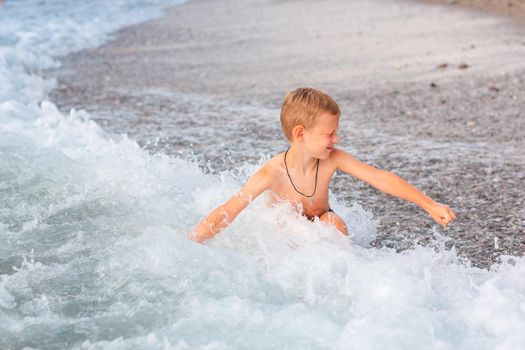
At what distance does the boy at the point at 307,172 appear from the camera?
12.4 ft

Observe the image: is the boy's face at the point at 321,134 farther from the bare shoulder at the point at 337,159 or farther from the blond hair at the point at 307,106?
the bare shoulder at the point at 337,159

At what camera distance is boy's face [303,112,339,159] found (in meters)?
3.76

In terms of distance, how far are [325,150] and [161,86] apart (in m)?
5.65

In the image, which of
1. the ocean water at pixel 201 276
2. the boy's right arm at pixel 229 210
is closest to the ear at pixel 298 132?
the boy's right arm at pixel 229 210

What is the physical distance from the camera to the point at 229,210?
13.1 feet

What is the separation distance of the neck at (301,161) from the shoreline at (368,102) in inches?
24.5

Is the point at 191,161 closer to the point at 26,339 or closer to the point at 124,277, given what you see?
the point at 124,277

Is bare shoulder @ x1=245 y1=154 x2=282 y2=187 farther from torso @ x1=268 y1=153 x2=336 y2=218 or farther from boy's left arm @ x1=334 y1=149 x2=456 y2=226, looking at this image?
boy's left arm @ x1=334 y1=149 x2=456 y2=226

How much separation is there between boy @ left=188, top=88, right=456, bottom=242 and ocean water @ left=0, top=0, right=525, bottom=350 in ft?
0.32

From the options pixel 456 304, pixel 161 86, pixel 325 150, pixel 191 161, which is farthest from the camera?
pixel 161 86

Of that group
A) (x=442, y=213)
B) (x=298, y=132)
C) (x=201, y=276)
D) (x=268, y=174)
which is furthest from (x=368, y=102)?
(x=201, y=276)

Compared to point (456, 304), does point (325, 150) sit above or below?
above

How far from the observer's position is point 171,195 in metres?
4.80

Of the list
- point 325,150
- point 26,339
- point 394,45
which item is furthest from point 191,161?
A: point 394,45
